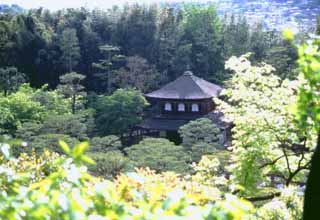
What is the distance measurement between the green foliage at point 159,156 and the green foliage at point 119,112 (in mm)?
5333

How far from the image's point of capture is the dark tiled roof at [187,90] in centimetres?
2056

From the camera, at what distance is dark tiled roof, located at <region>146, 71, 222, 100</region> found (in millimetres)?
20562

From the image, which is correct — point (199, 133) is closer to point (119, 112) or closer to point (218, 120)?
point (218, 120)

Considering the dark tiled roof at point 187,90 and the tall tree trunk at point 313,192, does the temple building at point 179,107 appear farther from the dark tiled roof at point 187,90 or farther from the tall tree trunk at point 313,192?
the tall tree trunk at point 313,192

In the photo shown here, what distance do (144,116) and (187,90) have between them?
248 cm

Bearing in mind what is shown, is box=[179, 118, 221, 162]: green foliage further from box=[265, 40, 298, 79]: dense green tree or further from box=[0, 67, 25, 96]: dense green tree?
box=[0, 67, 25, 96]: dense green tree

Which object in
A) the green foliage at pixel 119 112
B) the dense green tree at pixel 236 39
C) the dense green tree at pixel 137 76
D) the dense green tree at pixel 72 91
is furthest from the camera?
the dense green tree at pixel 236 39

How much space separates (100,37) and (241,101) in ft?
70.2

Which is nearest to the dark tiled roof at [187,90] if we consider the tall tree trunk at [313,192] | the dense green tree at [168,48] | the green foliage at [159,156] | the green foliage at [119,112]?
the green foliage at [119,112]

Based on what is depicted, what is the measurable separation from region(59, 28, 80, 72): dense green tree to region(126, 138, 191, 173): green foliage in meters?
11.8

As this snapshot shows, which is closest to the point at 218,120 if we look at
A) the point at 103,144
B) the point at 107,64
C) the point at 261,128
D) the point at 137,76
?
the point at 137,76

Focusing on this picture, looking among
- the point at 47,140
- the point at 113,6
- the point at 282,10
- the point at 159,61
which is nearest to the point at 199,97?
the point at 159,61

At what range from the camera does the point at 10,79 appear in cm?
2233

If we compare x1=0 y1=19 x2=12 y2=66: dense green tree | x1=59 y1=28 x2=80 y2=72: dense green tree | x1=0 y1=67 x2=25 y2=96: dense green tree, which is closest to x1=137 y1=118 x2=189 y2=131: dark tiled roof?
x1=0 y1=67 x2=25 y2=96: dense green tree
